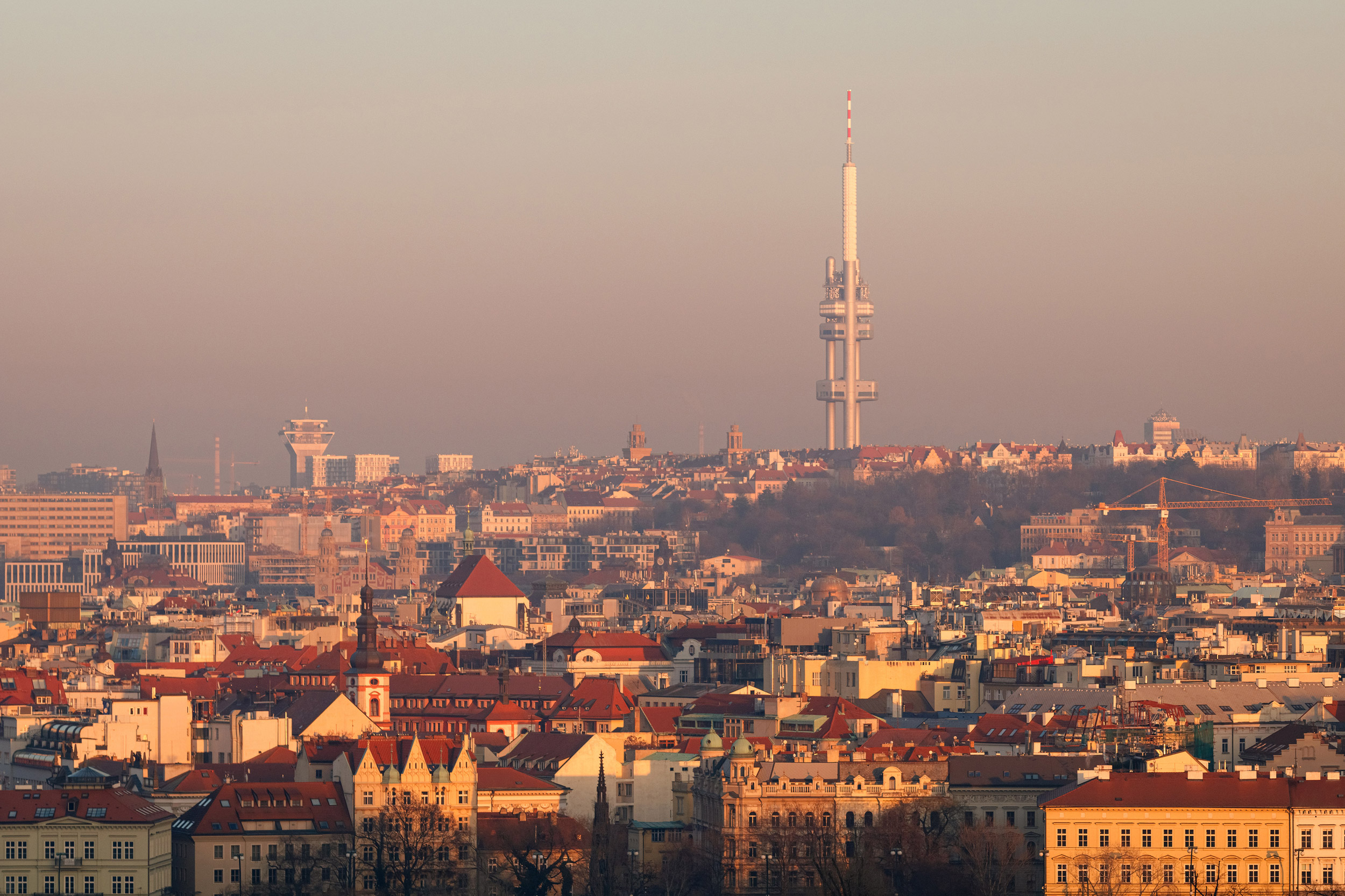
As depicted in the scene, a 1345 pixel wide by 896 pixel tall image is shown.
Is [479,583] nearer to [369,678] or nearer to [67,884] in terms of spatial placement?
[369,678]

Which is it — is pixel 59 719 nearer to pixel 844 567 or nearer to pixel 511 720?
pixel 511 720

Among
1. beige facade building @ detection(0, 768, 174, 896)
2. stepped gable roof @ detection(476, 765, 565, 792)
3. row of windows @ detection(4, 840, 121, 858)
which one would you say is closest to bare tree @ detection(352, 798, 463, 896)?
stepped gable roof @ detection(476, 765, 565, 792)

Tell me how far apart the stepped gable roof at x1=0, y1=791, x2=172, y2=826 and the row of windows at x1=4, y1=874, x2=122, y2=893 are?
0.90m

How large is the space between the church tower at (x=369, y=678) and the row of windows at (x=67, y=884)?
2363 centimetres

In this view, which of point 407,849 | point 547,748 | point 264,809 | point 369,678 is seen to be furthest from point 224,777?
point 369,678

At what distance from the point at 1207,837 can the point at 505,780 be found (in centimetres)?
1504

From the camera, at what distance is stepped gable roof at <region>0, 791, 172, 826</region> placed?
59031 mm

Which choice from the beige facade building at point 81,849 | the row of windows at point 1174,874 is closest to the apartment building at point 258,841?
the beige facade building at point 81,849

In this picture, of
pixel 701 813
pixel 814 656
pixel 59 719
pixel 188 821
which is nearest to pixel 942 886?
pixel 701 813

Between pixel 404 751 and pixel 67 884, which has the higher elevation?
pixel 404 751

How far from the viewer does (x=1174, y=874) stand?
5528cm

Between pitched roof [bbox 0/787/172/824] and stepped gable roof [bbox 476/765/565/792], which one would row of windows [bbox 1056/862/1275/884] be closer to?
stepped gable roof [bbox 476/765/565/792]

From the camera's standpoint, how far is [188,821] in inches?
2414

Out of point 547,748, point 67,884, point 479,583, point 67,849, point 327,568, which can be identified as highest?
point 327,568
